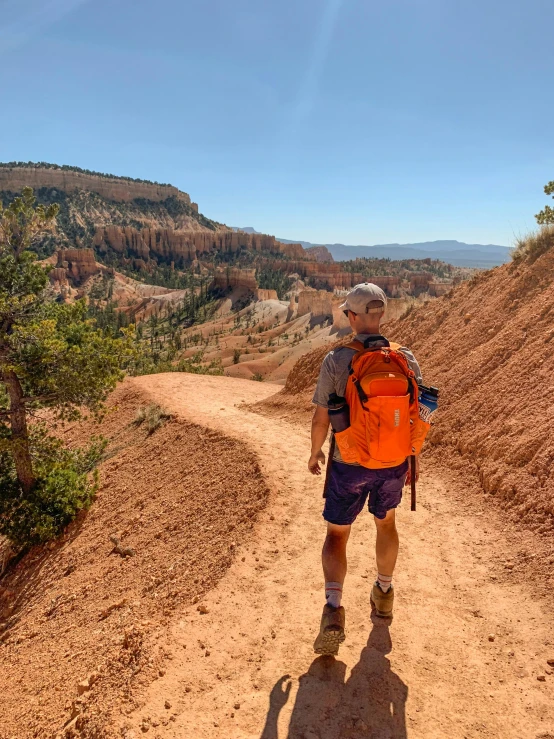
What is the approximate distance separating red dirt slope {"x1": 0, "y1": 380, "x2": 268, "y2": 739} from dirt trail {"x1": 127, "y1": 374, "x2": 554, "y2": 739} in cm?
26

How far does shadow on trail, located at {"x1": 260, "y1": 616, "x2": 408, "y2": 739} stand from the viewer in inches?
101

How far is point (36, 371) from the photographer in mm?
7449

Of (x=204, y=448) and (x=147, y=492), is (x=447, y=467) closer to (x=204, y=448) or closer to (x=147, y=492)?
(x=204, y=448)

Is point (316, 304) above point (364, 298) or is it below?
below

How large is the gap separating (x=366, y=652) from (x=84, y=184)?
132398mm

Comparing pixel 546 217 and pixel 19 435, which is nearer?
pixel 19 435

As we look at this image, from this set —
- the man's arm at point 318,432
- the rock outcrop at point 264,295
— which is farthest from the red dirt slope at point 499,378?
the rock outcrop at point 264,295

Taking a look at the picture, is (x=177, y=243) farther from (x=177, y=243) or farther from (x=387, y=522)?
(x=387, y=522)

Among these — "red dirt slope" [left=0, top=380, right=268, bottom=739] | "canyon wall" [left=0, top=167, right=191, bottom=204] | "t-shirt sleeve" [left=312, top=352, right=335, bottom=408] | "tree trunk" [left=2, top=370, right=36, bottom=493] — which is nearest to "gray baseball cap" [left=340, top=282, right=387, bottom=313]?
"t-shirt sleeve" [left=312, top=352, right=335, bottom=408]

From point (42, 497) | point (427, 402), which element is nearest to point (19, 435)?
point (42, 497)

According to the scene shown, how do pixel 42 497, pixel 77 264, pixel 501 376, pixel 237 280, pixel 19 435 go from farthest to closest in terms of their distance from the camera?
pixel 77 264
pixel 237 280
pixel 42 497
pixel 19 435
pixel 501 376

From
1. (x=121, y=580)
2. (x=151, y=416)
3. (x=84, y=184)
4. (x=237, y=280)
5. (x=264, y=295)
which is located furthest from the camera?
(x=84, y=184)

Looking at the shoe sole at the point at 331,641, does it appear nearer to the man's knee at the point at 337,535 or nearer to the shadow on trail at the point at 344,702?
the shadow on trail at the point at 344,702

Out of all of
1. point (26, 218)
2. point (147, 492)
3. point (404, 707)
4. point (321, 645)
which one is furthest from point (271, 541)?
point (26, 218)
